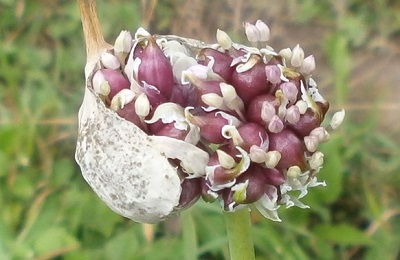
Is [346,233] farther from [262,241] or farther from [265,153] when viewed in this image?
[265,153]

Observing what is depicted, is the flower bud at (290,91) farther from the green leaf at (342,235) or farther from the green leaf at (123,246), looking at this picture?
the green leaf at (342,235)

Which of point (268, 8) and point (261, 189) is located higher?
point (261, 189)

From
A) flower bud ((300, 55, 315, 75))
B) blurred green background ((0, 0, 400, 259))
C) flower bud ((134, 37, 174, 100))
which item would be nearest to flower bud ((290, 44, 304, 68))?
flower bud ((300, 55, 315, 75))

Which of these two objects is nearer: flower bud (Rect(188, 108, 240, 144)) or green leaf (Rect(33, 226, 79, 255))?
flower bud (Rect(188, 108, 240, 144))

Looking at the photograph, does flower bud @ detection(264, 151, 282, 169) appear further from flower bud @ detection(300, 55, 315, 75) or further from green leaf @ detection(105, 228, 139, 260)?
green leaf @ detection(105, 228, 139, 260)

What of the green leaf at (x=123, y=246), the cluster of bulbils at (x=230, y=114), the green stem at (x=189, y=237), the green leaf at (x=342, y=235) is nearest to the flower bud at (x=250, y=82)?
the cluster of bulbils at (x=230, y=114)

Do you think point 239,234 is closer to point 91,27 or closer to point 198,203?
point 91,27

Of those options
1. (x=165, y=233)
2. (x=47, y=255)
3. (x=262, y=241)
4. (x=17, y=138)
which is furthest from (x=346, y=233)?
(x=17, y=138)
